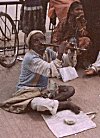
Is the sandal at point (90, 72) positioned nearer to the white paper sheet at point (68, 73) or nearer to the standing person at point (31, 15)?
the white paper sheet at point (68, 73)

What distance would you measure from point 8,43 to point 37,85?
1065 millimetres

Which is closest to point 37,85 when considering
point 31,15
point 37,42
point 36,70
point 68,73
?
point 36,70

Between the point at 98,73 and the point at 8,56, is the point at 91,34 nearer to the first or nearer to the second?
the point at 98,73

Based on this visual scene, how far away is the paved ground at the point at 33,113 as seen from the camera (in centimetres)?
261

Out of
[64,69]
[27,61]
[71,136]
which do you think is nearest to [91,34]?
[64,69]

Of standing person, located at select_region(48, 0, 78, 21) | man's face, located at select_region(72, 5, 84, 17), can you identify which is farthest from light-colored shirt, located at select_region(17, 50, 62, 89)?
standing person, located at select_region(48, 0, 78, 21)

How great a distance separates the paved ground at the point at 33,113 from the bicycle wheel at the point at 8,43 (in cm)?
11

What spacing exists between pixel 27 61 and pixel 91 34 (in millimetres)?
1159

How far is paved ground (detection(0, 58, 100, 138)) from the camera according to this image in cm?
261

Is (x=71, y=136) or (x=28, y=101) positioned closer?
(x=71, y=136)

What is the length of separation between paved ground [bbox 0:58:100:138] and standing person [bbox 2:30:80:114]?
98 millimetres

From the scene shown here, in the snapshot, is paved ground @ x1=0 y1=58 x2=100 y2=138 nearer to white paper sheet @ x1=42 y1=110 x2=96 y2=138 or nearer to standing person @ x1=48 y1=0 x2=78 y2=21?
white paper sheet @ x1=42 y1=110 x2=96 y2=138

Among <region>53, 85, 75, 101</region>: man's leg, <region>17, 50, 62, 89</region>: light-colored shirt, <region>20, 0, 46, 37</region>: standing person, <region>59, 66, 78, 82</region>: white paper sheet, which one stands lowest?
<region>53, 85, 75, 101</region>: man's leg

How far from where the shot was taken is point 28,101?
283 centimetres
